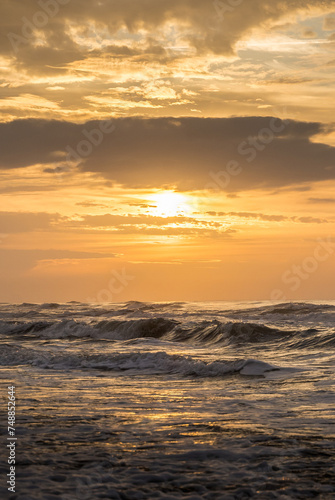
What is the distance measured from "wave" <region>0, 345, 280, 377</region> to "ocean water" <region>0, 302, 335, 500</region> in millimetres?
47

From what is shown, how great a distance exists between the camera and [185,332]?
120 feet

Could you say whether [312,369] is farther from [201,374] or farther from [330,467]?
[330,467]

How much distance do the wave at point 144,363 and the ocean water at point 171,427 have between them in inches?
1.9

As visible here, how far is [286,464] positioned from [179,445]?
6.17 feet

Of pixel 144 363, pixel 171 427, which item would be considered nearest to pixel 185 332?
pixel 144 363

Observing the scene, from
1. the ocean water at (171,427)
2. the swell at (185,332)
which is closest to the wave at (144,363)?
the ocean water at (171,427)

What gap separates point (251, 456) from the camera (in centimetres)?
855

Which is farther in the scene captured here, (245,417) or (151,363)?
(151,363)

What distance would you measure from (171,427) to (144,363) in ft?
37.4

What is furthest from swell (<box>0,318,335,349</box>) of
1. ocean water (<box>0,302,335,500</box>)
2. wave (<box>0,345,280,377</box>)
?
wave (<box>0,345,280,377</box>)

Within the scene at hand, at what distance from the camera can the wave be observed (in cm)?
1902

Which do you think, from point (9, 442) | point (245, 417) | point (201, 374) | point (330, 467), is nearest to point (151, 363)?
point (201, 374)

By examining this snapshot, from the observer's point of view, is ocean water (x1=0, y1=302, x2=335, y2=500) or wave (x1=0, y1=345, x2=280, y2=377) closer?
ocean water (x1=0, y1=302, x2=335, y2=500)

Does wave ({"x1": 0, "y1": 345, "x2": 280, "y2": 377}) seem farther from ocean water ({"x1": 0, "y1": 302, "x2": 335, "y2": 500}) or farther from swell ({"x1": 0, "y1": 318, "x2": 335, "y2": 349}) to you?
swell ({"x1": 0, "y1": 318, "x2": 335, "y2": 349})
